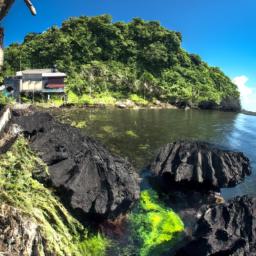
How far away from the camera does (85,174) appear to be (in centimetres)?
1460

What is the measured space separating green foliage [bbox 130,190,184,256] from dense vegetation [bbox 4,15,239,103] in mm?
78111

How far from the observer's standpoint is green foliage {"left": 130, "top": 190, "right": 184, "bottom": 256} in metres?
13.8

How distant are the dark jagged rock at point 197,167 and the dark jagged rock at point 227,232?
528 centimetres

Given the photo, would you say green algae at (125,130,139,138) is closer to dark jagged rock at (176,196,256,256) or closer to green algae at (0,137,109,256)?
green algae at (0,137,109,256)

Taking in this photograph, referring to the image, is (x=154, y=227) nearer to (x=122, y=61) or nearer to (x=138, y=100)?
(x=138, y=100)

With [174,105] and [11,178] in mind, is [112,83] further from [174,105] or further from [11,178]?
[11,178]

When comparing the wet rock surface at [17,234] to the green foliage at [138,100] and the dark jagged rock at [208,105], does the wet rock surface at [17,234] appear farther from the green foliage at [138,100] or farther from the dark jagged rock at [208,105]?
the dark jagged rock at [208,105]

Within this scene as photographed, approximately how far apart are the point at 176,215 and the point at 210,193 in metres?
3.40

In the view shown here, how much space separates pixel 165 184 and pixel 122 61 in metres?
100

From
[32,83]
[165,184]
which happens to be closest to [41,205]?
[165,184]

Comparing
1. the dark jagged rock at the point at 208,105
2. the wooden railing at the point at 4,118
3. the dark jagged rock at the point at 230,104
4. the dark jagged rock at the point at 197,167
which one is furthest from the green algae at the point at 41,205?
the dark jagged rock at the point at 230,104

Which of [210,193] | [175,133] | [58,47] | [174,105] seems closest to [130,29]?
[58,47]

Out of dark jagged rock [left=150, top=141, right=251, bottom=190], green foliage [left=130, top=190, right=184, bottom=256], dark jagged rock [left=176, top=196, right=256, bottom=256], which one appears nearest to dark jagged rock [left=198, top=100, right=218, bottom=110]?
dark jagged rock [left=150, top=141, right=251, bottom=190]

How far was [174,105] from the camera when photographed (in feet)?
316
